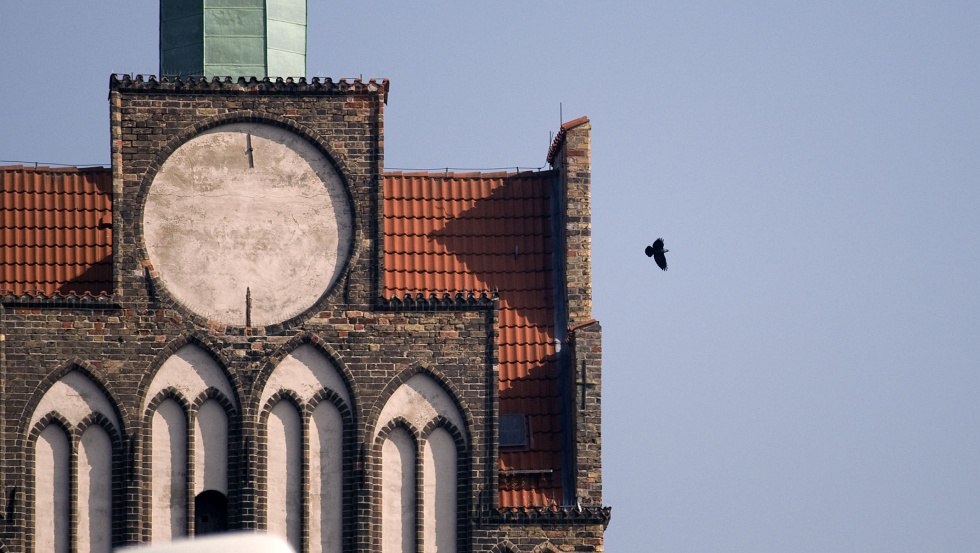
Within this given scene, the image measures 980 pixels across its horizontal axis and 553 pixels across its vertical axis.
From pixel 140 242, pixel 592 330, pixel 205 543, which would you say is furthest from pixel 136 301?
pixel 205 543

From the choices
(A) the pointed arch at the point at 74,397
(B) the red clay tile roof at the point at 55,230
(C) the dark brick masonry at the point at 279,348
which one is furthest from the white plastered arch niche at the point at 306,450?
(B) the red clay tile roof at the point at 55,230

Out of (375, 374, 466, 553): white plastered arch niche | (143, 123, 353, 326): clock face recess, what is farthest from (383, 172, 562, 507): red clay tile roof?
(143, 123, 353, 326): clock face recess

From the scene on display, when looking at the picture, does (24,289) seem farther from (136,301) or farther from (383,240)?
(383,240)

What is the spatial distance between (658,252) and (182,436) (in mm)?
8171

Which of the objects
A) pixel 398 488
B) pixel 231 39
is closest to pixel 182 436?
pixel 398 488

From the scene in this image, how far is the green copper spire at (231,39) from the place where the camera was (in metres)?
34.4

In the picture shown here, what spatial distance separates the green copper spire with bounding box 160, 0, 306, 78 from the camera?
3444 cm

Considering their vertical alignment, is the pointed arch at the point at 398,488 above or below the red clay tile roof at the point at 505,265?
below

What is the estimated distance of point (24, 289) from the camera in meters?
31.9

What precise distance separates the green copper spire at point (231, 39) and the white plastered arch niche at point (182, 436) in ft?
18.4

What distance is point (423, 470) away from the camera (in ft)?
101

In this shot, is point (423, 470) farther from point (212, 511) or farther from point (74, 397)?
point (74, 397)

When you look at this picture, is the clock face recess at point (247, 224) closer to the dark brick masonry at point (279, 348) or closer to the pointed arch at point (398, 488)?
the dark brick masonry at point (279, 348)

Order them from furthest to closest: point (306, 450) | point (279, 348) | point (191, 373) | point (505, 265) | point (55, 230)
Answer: point (505, 265) < point (55, 230) < point (279, 348) < point (191, 373) < point (306, 450)
